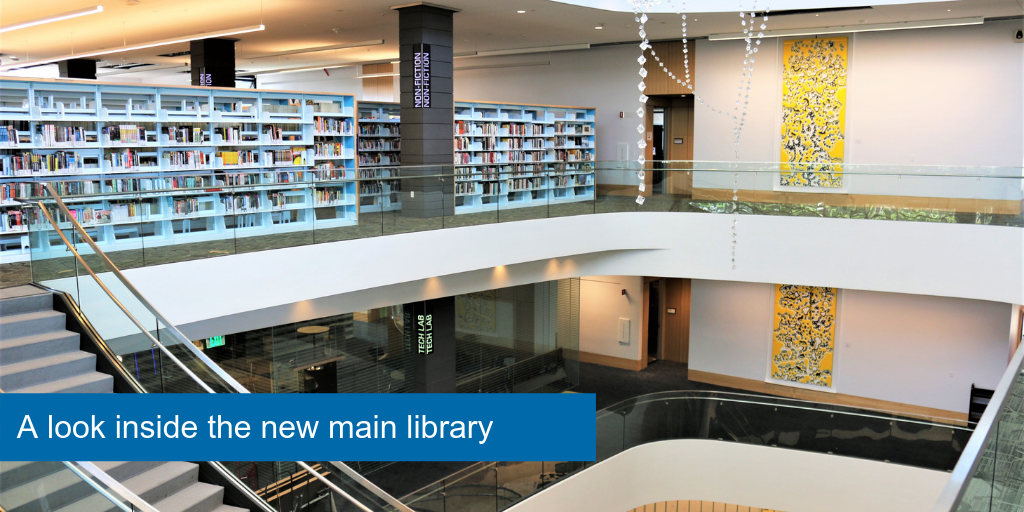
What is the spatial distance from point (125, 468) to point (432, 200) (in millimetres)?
4848

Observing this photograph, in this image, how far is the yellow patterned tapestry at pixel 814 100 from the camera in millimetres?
12047

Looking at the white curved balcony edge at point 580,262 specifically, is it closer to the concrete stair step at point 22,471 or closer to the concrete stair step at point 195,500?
the concrete stair step at point 195,500

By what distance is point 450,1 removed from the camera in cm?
960

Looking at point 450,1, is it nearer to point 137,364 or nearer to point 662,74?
point 662,74

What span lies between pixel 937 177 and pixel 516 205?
5.28 m

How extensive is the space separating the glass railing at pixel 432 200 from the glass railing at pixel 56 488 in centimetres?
234

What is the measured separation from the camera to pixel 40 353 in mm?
4848

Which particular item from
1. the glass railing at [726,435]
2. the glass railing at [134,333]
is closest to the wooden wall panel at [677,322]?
the glass railing at [726,435]

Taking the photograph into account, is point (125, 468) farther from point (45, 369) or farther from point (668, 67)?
point (668, 67)

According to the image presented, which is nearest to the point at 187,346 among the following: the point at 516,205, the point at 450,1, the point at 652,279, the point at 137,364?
the point at 137,364

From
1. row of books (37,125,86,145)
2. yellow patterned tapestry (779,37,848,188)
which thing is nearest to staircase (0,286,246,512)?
row of books (37,125,86,145)

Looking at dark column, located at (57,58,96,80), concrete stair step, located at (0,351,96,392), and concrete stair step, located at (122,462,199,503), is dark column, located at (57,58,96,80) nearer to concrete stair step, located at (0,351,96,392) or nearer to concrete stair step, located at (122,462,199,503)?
concrete stair step, located at (0,351,96,392)

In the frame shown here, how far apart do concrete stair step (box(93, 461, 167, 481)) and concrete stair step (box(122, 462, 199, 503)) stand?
3 cm

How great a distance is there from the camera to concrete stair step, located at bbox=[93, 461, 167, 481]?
4.34 m
